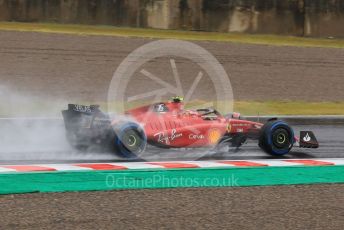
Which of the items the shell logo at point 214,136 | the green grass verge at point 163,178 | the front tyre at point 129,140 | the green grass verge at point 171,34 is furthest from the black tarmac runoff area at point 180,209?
the green grass verge at point 171,34

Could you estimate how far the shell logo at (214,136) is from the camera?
899 cm

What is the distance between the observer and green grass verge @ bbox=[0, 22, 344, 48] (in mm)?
22750

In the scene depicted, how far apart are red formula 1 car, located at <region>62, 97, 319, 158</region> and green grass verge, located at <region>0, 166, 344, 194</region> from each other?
3.64 ft

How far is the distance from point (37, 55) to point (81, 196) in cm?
1324

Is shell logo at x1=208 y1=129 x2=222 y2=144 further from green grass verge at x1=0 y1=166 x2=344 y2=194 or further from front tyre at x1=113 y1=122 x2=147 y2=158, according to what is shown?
green grass verge at x1=0 y1=166 x2=344 y2=194

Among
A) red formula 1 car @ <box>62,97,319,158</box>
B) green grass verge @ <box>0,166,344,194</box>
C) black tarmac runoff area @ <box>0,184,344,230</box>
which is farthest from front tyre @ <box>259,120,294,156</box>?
black tarmac runoff area @ <box>0,184,344,230</box>

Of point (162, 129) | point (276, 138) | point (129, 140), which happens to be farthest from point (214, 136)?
point (129, 140)

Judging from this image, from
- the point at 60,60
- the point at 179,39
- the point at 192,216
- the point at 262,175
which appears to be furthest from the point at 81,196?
the point at 179,39

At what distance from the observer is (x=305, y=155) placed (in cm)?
958

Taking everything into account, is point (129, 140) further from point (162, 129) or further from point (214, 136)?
point (214, 136)

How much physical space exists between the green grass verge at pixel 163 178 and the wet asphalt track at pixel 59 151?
3.77 feet

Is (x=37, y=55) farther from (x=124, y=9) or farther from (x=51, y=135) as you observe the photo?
(x=51, y=135)

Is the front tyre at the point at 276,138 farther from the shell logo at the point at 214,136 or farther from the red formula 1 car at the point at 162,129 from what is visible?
the shell logo at the point at 214,136

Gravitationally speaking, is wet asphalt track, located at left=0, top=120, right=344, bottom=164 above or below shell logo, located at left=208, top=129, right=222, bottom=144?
below
